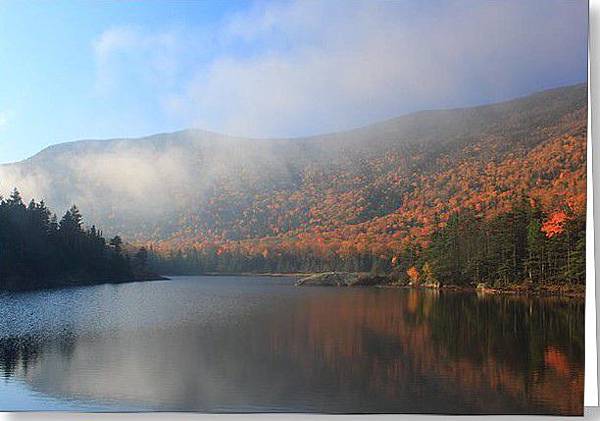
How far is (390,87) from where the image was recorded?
25.5ft

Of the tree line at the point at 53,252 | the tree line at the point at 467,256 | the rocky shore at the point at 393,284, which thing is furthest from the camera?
the tree line at the point at 53,252

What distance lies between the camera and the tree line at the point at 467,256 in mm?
7547

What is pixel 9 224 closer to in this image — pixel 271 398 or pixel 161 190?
pixel 161 190

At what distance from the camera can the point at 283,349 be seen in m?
7.80

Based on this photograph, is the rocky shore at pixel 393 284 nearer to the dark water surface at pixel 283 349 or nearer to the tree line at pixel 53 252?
the dark water surface at pixel 283 349

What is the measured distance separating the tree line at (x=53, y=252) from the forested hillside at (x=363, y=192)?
188 mm

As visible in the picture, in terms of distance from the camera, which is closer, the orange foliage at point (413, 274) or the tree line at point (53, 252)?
the orange foliage at point (413, 274)

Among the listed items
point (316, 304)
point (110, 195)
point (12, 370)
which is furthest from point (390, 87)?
point (12, 370)

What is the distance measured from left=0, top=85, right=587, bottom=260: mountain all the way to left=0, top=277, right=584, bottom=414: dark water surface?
0.58 m

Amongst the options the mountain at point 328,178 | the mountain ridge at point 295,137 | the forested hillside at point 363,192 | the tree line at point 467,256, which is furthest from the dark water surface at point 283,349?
the mountain ridge at point 295,137

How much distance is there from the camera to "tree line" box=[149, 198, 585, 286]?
24.8 feet

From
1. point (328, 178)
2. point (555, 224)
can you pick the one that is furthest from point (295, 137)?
point (555, 224)

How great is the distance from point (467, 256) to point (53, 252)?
4.05 metres

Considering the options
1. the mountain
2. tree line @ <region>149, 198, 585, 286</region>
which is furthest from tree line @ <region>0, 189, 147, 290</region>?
tree line @ <region>149, 198, 585, 286</region>
